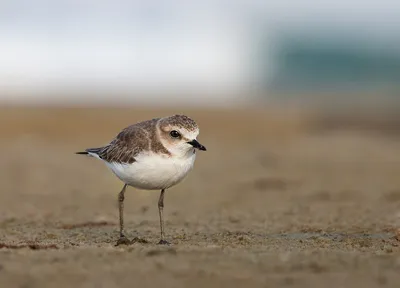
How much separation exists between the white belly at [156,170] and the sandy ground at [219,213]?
54 cm

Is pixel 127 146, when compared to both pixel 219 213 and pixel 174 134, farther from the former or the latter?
pixel 219 213

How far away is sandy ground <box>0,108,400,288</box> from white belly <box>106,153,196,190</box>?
1.78 ft

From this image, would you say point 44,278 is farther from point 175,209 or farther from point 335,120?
A: point 335,120

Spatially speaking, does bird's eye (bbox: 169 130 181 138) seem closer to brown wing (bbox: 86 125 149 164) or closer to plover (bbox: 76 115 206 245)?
plover (bbox: 76 115 206 245)

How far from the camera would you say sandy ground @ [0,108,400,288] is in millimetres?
5445

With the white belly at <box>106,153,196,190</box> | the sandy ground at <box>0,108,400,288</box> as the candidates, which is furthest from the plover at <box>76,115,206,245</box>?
the sandy ground at <box>0,108,400,288</box>

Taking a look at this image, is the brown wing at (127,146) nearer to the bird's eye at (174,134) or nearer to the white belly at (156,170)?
the white belly at (156,170)

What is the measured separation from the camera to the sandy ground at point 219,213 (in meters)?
5.45

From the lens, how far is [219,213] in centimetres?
988

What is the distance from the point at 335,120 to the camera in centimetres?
2548

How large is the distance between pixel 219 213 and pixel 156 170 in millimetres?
3068

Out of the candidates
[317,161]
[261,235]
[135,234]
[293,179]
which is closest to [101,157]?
[135,234]

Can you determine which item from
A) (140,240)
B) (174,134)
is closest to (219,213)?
(140,240)

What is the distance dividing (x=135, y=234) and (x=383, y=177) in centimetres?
696
